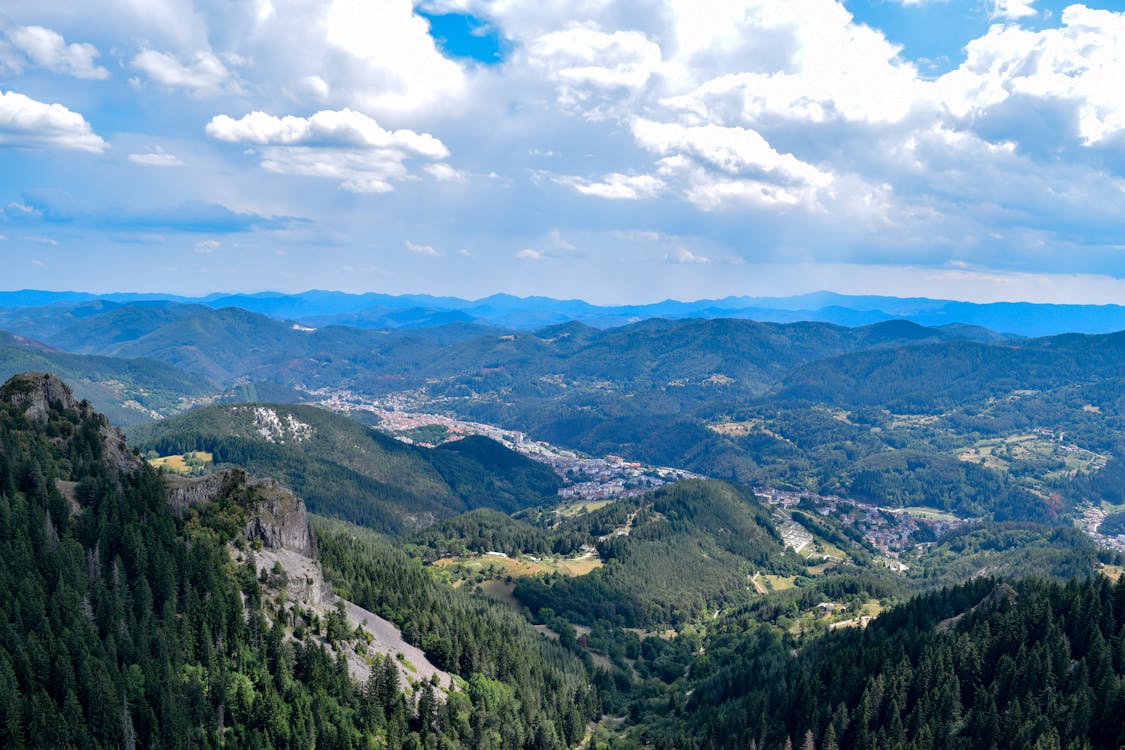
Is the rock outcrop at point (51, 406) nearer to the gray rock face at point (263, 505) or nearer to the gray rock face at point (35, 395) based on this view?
the gray rock face at point (35, 395)

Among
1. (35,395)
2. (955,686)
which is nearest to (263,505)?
(35,395)

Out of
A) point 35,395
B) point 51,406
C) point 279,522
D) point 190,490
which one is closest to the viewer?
point 190,490

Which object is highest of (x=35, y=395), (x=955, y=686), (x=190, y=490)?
(x=35, y=395)

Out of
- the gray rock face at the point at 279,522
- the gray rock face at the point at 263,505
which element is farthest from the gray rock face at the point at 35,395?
the gray rock face at the point at 279,522

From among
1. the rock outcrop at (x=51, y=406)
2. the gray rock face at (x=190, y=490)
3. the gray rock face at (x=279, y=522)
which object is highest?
the rock outcrop at (x=51, y=406)

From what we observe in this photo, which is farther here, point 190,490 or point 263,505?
point 263,505

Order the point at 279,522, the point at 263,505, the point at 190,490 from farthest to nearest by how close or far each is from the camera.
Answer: the point at 279,522 → the point at 263,505 → the point at 190,490

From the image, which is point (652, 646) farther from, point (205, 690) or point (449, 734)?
point (205, 690)

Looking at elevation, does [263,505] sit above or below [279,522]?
above

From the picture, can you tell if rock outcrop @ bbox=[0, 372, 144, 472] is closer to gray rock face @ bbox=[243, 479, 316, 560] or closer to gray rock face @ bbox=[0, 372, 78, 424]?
gray rock face @ bbox=[0, 372, 78, 424]

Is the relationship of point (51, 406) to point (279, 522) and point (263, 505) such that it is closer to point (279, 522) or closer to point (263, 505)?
point (263, 505)

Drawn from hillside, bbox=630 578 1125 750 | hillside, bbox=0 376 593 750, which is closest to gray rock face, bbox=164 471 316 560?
hillside, bbox=0 376 593 750
